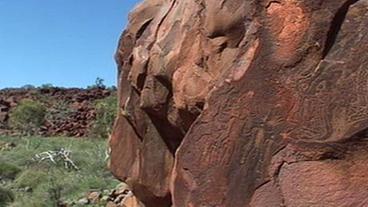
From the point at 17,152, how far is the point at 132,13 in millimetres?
18372

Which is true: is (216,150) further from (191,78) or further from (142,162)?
(142,162)

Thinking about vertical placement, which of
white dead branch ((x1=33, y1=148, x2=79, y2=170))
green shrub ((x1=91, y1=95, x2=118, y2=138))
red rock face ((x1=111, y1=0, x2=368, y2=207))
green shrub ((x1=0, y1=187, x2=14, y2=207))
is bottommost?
green shrub ((x1=91, y1=95, x2=118, y2=138))

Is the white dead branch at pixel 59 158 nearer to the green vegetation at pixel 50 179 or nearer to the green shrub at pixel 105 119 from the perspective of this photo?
the green vegetation at pixel 50 179

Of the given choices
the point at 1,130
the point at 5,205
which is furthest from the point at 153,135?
the point at 1,130

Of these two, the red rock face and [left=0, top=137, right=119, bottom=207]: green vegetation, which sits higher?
the red rock face

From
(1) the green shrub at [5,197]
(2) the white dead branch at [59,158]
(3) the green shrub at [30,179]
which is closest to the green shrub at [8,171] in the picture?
(3) the green shrub at [30,179]

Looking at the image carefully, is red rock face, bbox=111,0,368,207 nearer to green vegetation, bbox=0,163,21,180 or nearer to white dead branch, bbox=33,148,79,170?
green vegetation, bbox=0,163,21,180

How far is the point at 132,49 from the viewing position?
8.63 meters

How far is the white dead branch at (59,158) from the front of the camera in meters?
22.7

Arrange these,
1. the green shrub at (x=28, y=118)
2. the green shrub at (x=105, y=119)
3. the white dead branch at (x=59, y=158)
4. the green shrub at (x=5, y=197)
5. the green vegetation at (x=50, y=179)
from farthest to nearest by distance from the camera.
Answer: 1. the green shrub at (x=28, y=118)
2. the green shrub at (x=105, y=119)
3. the white dead branch at (x=59, y=158)
4. the green vegetation at (x=50, y=179)
5. the green shrub at (x=5, y=197)

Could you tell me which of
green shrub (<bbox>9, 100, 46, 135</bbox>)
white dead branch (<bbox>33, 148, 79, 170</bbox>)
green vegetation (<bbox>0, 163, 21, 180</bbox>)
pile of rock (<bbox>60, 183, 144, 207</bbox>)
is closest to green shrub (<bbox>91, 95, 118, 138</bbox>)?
green shrub (<bbox>9, 100, 46, 135</bbox>)

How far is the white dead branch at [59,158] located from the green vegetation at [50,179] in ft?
0.57

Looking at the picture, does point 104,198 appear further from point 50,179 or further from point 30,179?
point 30,179

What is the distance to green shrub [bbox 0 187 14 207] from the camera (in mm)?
17109
